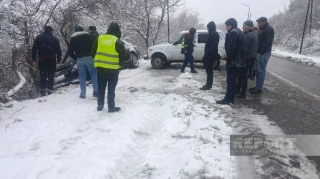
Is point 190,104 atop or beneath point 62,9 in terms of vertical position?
beneath

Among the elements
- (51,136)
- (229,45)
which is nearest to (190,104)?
(229,45)

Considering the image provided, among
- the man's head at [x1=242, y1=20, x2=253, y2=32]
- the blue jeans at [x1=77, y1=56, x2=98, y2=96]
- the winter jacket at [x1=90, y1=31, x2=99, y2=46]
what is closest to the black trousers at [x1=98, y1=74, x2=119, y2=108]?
the blue jeans at [x1=77, y1=56, x2=98, y2=96]

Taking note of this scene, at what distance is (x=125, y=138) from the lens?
3.66 metres

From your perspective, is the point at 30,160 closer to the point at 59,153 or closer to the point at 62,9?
the point at 59,153

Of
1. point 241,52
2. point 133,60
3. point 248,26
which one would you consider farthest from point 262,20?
point 133,60

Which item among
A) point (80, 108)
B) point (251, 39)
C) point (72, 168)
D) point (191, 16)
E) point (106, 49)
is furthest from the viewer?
point (191, 16)

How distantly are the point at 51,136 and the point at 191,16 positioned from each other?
127 ft

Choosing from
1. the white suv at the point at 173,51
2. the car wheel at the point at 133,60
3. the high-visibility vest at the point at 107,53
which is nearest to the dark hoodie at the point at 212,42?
the high-visibility vest at the point at 107,53

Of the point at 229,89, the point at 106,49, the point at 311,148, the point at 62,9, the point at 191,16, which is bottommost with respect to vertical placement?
the point at 311,148

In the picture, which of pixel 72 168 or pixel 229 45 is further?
pixel 229 45

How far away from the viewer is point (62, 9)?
1014cm

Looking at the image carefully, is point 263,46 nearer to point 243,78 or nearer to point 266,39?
point 266,39

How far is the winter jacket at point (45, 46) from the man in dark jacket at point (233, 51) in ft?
15.3

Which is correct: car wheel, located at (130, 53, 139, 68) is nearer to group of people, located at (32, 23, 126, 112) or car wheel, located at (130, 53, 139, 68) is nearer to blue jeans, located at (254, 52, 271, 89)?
group of people, located at (32, 23, 126, 112)
